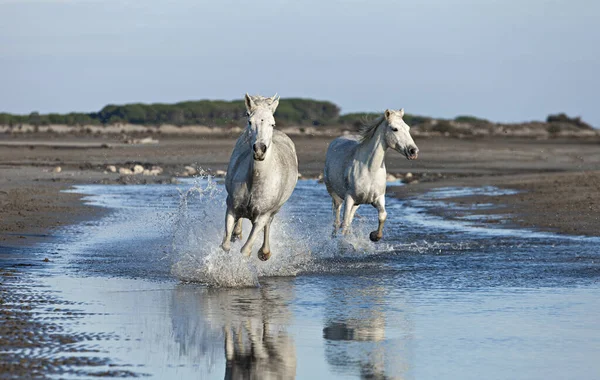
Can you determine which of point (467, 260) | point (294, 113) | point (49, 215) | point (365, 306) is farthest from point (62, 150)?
point (294, 113)

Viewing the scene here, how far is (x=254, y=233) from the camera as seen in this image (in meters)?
11.5

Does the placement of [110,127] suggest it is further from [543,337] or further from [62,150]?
[543,337]

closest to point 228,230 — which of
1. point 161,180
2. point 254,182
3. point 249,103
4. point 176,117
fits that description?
point 254,182

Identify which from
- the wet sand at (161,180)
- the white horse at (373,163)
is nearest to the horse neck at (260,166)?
the wet sand at (161,180)

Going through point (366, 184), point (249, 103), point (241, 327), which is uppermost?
point (249, 103)

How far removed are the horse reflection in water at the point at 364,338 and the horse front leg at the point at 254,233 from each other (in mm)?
1268

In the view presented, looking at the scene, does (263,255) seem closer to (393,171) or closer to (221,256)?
(221,256)

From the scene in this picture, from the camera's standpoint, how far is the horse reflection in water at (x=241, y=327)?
7273 mm

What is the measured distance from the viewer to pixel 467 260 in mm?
13602

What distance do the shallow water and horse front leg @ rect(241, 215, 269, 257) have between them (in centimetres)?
10

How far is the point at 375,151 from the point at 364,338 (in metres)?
6.44

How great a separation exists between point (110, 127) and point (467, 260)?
62087 millimetres

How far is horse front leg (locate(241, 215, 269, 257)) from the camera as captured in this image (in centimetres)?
1150

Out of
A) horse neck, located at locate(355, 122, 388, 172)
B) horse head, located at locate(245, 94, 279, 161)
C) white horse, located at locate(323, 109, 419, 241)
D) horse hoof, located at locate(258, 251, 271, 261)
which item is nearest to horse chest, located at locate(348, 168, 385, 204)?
white horse, located at locate(323, 109, 419, 241)
